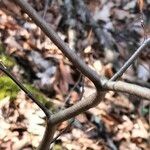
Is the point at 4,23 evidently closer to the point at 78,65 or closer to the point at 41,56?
the point at 41,56

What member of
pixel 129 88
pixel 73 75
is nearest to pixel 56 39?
pixel 129 88

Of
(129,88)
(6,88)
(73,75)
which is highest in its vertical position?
(73,75)

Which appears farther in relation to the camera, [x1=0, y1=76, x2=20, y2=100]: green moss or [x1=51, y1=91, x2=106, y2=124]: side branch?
[x1=0, y1=76, x2=20, y2=100]: green moss

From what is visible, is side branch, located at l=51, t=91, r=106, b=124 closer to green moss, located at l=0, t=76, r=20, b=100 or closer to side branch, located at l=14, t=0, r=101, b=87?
side branch, located at l=14, t=0, r=101, b=87

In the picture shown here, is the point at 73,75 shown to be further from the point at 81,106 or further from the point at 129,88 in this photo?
the point at 129,88

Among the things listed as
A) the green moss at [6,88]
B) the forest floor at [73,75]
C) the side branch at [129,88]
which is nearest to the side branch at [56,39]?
the side branch at [129,88]

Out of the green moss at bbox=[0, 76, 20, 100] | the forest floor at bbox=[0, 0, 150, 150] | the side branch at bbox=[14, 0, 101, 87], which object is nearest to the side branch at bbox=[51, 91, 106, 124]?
the side branch at bbox=[14, 0, 101, 87]

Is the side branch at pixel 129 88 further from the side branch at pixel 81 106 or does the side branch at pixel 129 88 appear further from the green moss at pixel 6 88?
the green moss at pixel 6 88

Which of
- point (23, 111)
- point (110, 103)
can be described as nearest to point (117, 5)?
point (110, 103)
